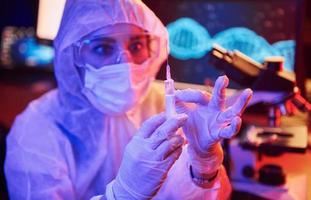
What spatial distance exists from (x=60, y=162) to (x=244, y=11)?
79cm

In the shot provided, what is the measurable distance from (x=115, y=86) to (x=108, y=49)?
97 mm

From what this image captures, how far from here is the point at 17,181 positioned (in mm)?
Result: 1061

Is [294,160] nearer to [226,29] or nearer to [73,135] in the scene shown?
[226,29]

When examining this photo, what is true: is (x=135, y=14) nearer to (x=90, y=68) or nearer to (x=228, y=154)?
(x=90, y=68)

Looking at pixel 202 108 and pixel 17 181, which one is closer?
pixel 202 108

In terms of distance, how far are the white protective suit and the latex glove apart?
0.51ft

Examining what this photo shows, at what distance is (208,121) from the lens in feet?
2.65

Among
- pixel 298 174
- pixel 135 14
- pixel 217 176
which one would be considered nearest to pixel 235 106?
pixel 217 176

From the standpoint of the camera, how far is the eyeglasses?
3.49 ft

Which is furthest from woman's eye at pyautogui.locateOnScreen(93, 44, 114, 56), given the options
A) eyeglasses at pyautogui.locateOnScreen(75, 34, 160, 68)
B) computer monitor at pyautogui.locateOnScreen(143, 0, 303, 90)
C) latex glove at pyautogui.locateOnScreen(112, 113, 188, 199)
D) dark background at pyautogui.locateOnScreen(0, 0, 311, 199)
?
dark background at pyautogui.locateOnScreen(0, 0, 311, 199)

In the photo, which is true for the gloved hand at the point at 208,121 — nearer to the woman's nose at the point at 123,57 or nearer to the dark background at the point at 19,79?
the woman's nose at the point at 123,57

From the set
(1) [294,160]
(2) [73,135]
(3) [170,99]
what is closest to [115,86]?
(2) [73,135]

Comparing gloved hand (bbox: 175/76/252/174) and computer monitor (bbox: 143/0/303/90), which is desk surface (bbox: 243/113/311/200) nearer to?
computer monitor (bbox: 143/0/303/90)

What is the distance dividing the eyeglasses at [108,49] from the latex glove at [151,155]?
1.12ft
